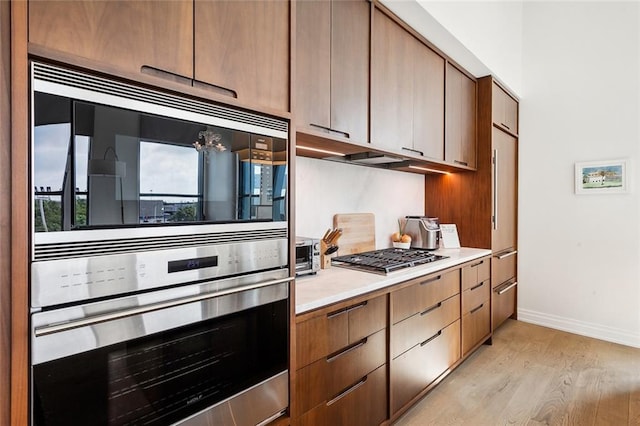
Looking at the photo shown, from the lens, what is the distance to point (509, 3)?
11.0 ft

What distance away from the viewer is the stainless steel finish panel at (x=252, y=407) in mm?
1105

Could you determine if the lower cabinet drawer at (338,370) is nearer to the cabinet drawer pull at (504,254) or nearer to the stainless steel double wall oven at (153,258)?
the stainless steel double wall oven at (153,258)

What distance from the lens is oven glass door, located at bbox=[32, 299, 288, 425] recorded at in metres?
0.83

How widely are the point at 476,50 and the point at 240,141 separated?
2313 millimetres

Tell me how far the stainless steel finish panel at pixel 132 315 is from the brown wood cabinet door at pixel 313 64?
85 cm

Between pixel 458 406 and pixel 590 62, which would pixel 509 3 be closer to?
pixel 590 62

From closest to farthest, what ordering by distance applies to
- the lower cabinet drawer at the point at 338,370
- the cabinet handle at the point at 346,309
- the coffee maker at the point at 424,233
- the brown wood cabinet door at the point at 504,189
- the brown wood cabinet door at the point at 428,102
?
the lower cabinet drawer at the point at 338,370
the cabinet handle at the point at 346,309
the brown wood cabinet door at the point at 428,102
the coffee maker at the point at 424,233
the brown wood cabinet door at the point at 504,189

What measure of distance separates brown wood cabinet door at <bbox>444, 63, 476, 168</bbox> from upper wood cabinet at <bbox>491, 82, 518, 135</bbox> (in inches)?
8.9

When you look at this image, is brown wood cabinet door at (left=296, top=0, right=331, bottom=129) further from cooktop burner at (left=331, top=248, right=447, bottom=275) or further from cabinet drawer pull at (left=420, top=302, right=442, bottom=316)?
cabinet drawer pull at (left=420, top=302, right=442, bottom=316)

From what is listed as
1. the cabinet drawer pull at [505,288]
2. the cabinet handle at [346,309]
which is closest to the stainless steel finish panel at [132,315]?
the cabinet handle at [346,309]

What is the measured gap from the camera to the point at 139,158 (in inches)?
37.1

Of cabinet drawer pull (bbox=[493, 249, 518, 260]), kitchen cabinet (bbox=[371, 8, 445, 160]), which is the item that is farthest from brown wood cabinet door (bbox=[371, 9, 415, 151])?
cabinet drawer pull (bbox=[493, 249, 518, 260])

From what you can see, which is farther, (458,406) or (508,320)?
(508,320)

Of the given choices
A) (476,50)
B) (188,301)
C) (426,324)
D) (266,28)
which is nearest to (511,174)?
(476,50)
